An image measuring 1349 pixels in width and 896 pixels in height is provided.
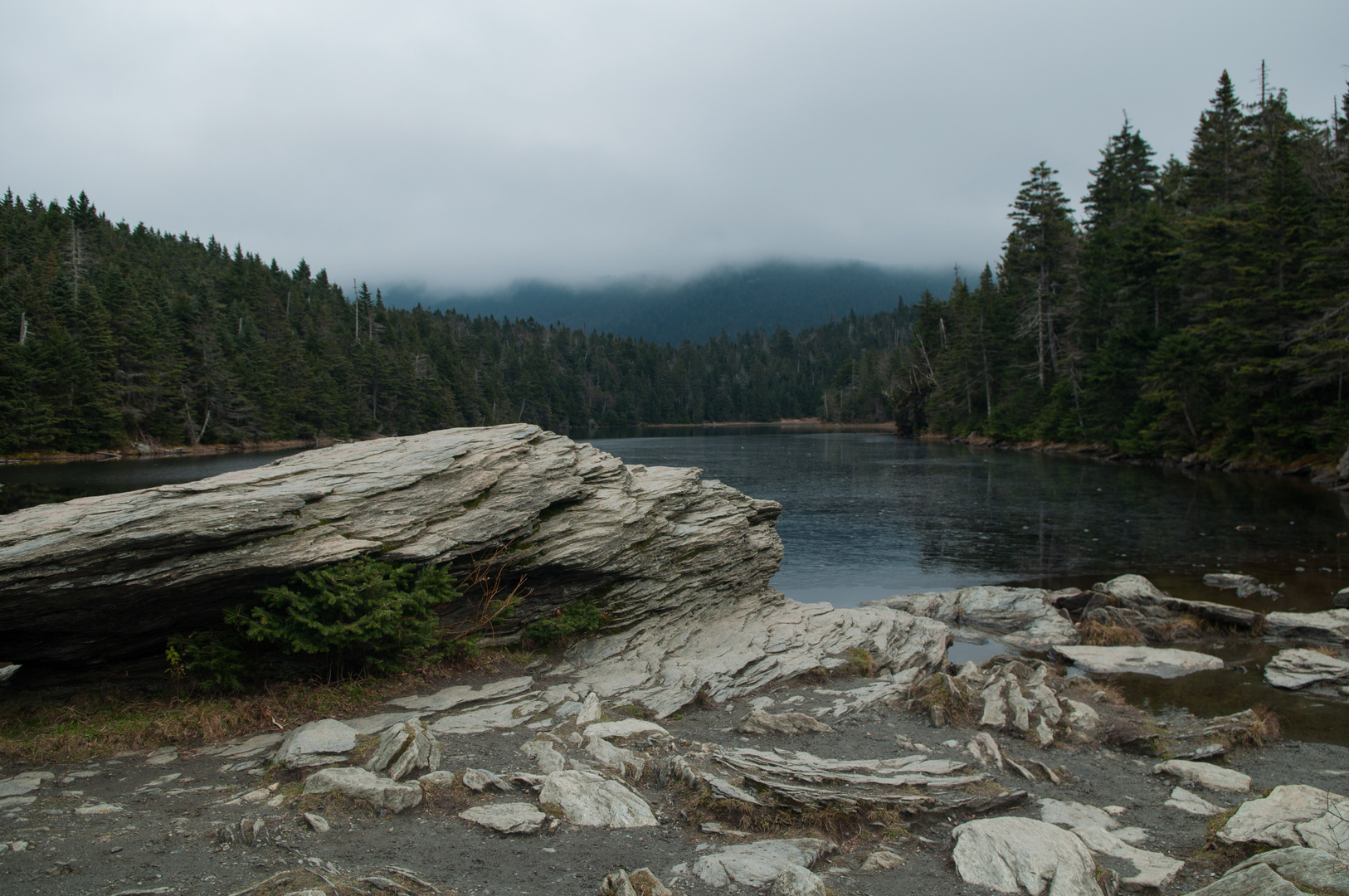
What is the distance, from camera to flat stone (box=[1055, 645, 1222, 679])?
15266 millimetres

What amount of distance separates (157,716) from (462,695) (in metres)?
3.70

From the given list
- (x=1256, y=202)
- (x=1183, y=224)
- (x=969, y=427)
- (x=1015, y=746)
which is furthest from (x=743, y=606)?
(x=969, y=427)

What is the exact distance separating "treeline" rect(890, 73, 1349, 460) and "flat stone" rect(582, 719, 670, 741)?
141 ft

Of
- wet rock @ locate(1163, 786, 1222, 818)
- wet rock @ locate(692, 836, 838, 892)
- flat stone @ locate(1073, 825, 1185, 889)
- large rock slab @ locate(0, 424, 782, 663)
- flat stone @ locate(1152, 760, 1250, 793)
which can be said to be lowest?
flat stone @ locate(1152, 760, 1250, 793)

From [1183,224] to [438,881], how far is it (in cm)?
6335

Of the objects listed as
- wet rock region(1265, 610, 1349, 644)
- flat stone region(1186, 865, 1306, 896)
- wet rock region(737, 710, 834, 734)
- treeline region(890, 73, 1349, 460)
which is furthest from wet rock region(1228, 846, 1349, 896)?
treeline region(890, 73, 1349, 460)

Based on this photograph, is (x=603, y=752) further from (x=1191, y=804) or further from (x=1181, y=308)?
(x=1181, y=308)

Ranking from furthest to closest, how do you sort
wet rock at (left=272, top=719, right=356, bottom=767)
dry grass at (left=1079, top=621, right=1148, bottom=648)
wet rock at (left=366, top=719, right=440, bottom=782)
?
dry grass at (left=1079, top=621, right=1148, bottom=648) → wet rock at (left=272, top=719, right=356, bottom=767) → wet rock at (left=366, top=719, right=440, bottom=782)

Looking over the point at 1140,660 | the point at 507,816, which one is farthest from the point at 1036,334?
the point at 507,816

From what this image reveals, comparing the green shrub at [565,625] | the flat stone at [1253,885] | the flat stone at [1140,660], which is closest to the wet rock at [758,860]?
the flat stone at [1253,885]

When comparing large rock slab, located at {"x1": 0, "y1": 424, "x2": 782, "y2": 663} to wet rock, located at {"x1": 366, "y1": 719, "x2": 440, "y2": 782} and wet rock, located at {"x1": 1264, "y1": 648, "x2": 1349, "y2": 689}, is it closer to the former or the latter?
wet rock, located at {"x1": 366, "y1": 719, "x2": 440, "y2": 782}

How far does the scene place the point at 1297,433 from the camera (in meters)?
42.9

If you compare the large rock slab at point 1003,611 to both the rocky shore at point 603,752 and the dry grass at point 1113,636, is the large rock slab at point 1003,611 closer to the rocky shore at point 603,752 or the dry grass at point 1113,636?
the dry grass at point 1113,636

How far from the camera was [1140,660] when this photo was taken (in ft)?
51.6
